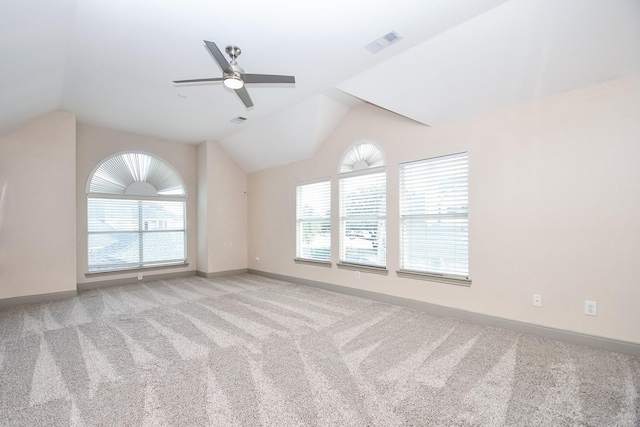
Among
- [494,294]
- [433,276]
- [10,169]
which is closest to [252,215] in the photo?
[10,169]

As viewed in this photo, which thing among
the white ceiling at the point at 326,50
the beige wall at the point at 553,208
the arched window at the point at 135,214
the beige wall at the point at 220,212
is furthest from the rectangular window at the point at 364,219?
the arched window at the point at 135,214

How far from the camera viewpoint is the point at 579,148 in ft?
9.17

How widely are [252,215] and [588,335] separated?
606 centimetres

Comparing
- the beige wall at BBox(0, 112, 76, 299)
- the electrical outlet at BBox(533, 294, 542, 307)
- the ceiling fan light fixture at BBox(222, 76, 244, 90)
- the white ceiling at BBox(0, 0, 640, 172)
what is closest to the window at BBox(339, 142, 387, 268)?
the white ceiling at BBox(0, 0, 640, 172)

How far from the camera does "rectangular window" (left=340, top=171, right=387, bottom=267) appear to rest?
4.41 metres

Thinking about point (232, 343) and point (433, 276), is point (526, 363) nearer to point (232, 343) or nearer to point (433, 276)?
point (433, 276)

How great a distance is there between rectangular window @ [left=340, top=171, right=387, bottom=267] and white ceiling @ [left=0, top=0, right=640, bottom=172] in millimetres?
1219

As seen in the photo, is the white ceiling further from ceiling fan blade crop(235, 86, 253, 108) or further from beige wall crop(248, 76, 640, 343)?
ceiling fan blade crop(235, 86, 253, 108)

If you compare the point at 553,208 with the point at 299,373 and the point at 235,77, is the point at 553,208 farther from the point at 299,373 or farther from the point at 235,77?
the point at 235,77

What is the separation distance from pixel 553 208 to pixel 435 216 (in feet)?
4.00

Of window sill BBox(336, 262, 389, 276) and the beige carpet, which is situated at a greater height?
window sill BBox(336, 262, 389, 276)

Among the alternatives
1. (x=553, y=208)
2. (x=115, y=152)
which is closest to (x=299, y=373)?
(x=553, y=208)

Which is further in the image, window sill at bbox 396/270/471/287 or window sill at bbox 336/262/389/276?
window sill at bbox 336/262/389/276

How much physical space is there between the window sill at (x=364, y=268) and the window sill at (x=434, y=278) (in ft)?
0.80
